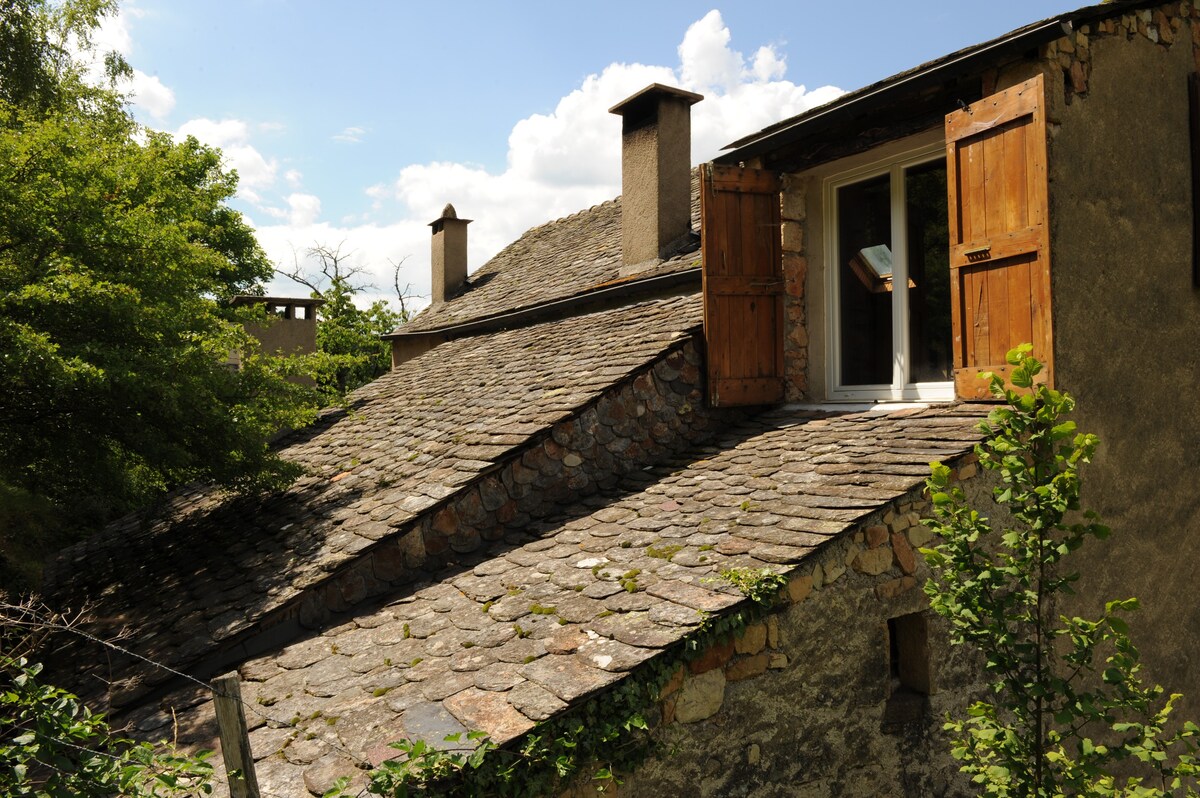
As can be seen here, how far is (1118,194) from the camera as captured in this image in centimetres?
560

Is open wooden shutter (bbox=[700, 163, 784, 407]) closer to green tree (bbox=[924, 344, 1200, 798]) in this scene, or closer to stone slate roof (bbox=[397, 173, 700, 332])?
stone slate roof (bbox=[397, 173, 700, 332])

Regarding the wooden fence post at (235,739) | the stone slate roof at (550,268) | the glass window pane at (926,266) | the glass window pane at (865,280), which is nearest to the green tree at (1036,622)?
the wooden fence post at (235,739)

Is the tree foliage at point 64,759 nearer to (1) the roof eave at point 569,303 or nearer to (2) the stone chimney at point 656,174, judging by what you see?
(1) the roof eave at point 569,303

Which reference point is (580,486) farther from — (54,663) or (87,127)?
(87,127)

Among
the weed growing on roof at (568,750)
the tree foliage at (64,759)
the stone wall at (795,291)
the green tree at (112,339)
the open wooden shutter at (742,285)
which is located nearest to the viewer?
the tree foliage at (64,759)

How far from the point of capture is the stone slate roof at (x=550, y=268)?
10406 mm

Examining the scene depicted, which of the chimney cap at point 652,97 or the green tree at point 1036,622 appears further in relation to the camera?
the chimney cap at point 652,97

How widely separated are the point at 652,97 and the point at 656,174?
37.6 inches

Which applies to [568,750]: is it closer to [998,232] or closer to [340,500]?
[998,232]

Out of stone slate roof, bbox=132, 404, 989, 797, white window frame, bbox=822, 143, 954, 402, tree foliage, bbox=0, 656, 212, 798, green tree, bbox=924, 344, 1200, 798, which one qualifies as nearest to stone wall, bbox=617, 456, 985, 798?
stone slate roof, bbox=132, 404, 989, 797

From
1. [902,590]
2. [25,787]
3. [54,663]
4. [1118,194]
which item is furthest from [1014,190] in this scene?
[54,663]

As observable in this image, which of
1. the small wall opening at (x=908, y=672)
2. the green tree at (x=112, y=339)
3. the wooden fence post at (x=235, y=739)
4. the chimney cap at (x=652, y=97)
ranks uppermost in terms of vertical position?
the chimney cap at (x=652, y=97)

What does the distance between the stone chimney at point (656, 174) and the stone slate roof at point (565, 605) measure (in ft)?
12.7

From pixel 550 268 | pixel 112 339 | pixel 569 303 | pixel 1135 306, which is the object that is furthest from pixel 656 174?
A: pixel 112 339
